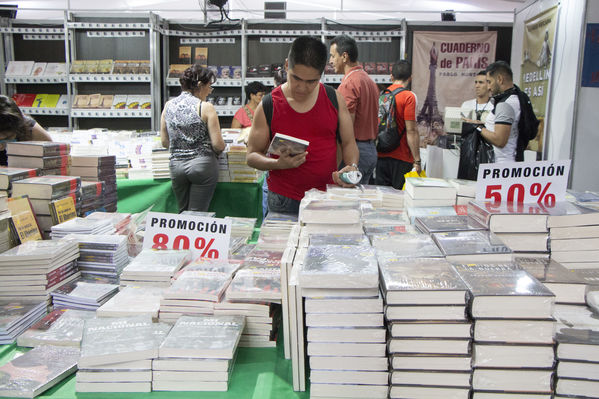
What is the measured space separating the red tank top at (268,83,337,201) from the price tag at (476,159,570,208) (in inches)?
34.4

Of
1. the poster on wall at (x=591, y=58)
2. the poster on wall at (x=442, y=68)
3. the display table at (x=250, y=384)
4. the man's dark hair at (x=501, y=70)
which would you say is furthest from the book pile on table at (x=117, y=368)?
the poster on wall at (x=442, y=68)

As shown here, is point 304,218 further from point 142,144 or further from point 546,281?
point 142,144

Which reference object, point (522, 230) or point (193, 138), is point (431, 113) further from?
point (522, 230)

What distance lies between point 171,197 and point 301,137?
2343 millimetres

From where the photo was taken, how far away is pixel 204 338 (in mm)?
1313

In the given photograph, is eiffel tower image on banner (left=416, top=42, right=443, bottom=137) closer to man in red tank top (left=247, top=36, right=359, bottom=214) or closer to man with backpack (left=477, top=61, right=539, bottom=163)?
man with backpack (left=477, top=61, right=539, bottom=163)

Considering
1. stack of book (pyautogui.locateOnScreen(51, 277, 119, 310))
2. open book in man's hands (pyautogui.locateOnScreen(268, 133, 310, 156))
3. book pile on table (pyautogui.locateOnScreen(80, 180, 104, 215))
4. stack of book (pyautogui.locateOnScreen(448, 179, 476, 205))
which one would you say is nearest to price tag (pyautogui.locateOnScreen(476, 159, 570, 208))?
stack of book (pyautogui.locateOnScreen(448, 179, 476, 205))

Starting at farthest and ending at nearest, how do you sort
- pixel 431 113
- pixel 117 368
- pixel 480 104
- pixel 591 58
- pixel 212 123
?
pixel 431 113 < pixel 480 104 < pixel 591 58 < pixel 212 123 < pixel 117 368

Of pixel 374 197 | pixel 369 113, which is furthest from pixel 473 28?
pixel 374 197

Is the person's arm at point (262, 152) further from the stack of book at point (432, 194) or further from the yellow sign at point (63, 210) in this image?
the yellow sign at point (63, 210)

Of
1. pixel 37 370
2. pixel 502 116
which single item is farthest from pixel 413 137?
pixel 37 370

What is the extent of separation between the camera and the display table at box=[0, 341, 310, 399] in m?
1.24

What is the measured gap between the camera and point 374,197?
85.5 inches

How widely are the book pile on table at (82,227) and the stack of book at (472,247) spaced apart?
1.59 meters
